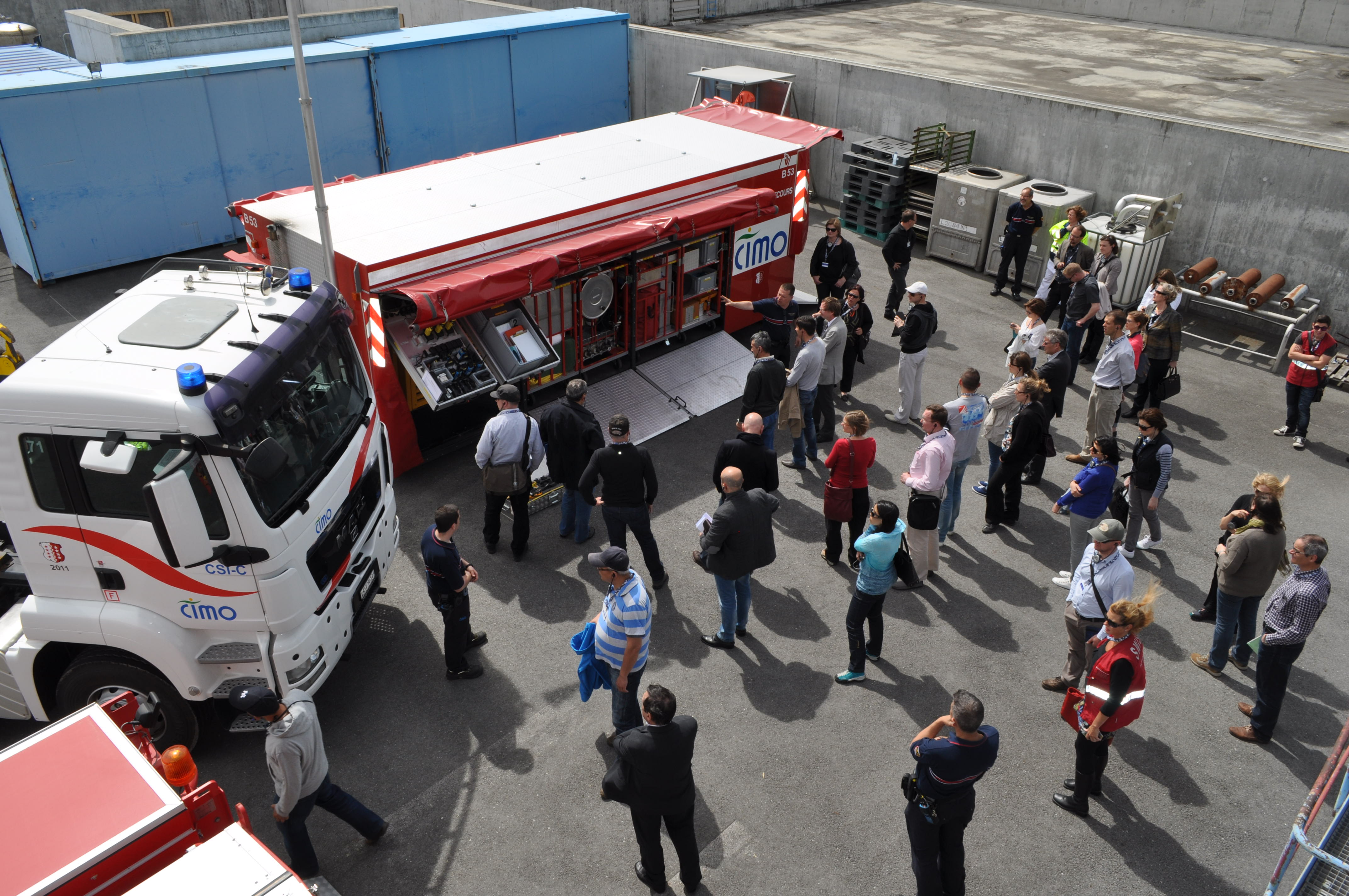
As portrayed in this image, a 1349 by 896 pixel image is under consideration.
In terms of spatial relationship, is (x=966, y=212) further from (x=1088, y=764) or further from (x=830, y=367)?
(x=1088, y=764)

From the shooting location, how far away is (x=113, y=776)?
4.82m

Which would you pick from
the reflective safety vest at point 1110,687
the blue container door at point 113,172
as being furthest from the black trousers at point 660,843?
the blue container door at point 113,172

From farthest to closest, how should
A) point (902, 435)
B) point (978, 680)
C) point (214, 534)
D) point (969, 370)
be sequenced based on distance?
point (902, 435)
point (969, 370)
point (978, 680)
point (214, 534)

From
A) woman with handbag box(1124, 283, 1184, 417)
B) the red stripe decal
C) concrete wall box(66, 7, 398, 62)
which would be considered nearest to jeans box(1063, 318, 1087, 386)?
woman with handbag box(1124, 283, 1184, 417)

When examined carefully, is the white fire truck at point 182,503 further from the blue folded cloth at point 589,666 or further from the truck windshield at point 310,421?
the blue folded cloth at point 589,666

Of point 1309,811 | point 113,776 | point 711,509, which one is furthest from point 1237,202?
point 113,776

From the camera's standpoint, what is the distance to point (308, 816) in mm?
6035

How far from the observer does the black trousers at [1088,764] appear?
6141 millimetres

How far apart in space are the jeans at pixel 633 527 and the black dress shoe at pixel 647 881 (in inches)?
108

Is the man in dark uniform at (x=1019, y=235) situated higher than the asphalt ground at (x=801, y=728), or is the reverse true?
the man in dark uniform at (x=1019, y=235)

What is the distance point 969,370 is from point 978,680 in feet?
9.10

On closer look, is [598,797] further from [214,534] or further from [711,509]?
[711,509]

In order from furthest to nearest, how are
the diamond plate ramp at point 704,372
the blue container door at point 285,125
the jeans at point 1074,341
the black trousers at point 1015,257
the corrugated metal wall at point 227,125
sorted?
1. the blue container door at point 285,125
2. the black trousers at point 1015,257
3. the corrugated metal wall at point 227,125
4. the jeans at point 1074,341
5. the diamond plate ramp at point 704,372

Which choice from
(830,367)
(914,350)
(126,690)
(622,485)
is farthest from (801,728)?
(914,350)
